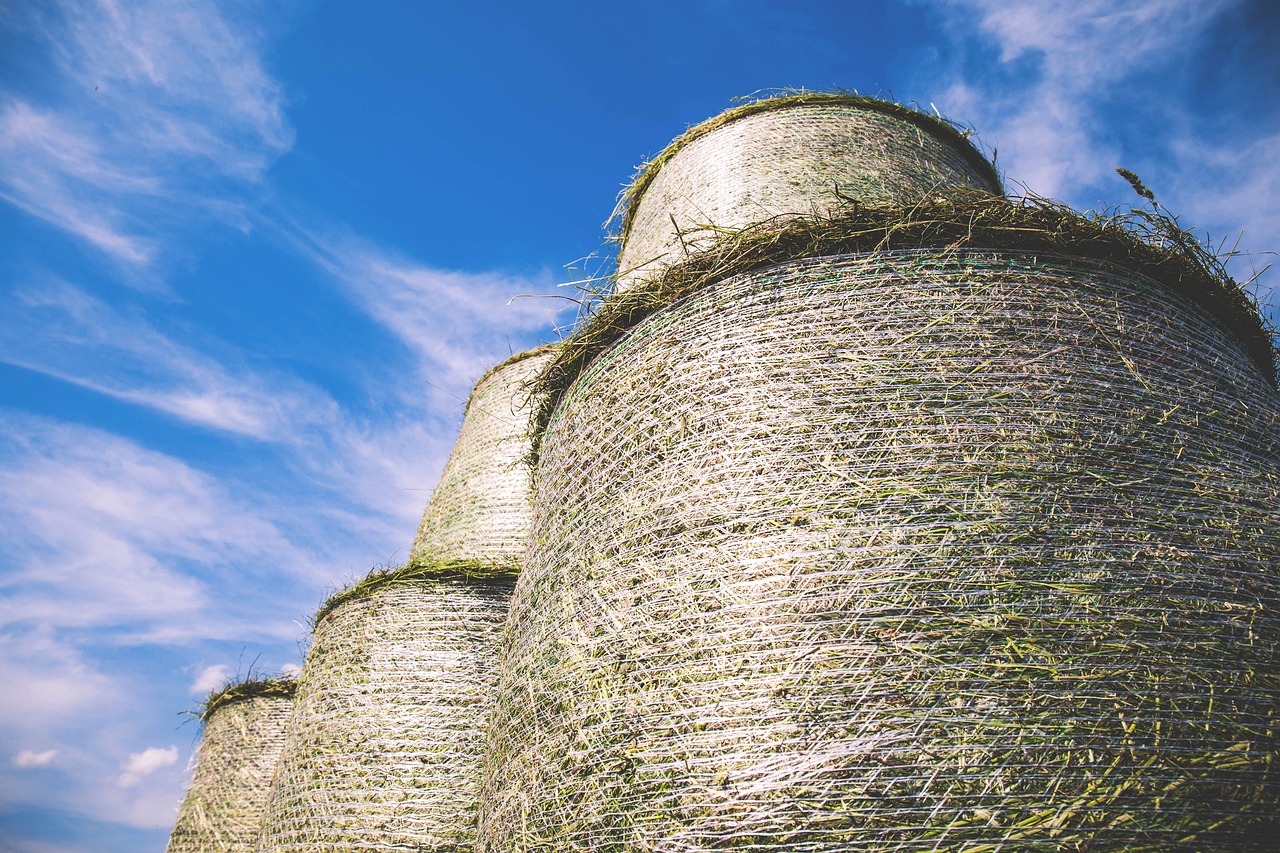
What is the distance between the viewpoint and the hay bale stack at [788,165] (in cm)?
301

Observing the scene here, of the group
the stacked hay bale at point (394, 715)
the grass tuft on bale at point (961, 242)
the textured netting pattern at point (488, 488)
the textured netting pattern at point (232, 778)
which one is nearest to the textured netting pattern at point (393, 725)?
the stacked hay bale at point (394, 715)

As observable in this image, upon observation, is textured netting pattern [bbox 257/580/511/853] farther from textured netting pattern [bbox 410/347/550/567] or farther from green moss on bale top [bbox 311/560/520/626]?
textured netting pattern [bbox 410/347/550/567]

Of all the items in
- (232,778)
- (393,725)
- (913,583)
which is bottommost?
(913,583)

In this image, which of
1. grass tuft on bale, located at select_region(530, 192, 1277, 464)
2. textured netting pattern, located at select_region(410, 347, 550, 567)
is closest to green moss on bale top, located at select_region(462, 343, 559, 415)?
textured netting pattern, located at select_region(410, 347, 550, 567)

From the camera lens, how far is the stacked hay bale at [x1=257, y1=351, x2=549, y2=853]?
115 inches

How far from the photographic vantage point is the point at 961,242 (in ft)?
7.05

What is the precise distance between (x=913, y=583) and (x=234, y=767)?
447 cm

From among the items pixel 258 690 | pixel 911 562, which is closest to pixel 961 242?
pixel 911 562

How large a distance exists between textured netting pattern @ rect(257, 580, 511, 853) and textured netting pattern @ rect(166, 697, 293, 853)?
4.06 feet

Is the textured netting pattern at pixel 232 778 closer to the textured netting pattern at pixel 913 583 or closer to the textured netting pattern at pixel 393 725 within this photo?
the textured netting pattern at pixel 393 725

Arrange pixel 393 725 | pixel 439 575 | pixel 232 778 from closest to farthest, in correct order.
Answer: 1. pixel 393 725
2. pixel 439 575
3. pixel 232 778

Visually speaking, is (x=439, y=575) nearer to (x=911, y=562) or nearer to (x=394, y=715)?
(x=394, y=715)

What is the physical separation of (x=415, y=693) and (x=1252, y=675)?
274 centimetres

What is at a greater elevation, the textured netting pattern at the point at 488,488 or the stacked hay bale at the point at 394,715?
the textured netting pattern at the point at 488,488
